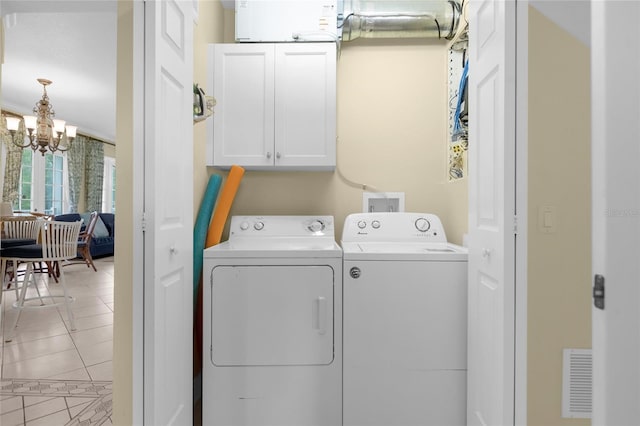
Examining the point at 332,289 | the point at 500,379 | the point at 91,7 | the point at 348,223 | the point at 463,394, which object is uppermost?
the point at 91,7

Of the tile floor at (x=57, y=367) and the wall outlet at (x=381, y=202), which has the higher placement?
the wall outlet at (x=381, y=202)

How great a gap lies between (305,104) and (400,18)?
88 cm

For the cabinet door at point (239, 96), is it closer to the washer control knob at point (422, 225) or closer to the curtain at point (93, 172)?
the washer control knob at point (422, 225)

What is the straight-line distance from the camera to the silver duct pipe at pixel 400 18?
218 centimetres

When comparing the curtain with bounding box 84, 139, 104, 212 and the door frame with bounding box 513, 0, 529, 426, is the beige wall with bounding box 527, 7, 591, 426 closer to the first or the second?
the door frame with bounding box 513, 0, 529, 426

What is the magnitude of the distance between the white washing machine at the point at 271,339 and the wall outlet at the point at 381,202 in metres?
0.81

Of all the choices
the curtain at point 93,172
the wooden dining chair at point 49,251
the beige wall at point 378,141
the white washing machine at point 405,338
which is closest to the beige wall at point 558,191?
the white washing machine at point 405,338

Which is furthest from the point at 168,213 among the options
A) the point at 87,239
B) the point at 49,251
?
the point at 87,239

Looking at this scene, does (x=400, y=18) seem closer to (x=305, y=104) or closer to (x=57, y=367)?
(x=305, y=104)

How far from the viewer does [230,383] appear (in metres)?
1.63

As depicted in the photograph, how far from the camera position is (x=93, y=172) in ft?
22.4

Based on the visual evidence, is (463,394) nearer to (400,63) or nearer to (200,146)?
(200,146)

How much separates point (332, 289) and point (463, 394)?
2.60 ft

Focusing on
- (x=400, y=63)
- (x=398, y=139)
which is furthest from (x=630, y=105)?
(x=400, y=63)
